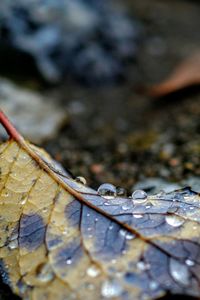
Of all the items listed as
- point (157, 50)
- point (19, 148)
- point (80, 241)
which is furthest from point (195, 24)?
point (80, 241)

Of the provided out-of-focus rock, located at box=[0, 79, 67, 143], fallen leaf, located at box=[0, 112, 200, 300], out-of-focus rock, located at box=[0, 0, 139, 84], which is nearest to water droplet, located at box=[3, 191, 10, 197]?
fallen leaf, located at box=[0, 112, 200, 300]

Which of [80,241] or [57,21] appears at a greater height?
[80,241]

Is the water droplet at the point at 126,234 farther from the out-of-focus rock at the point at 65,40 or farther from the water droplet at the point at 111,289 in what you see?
the out-of-focus rock at the point at 65,40

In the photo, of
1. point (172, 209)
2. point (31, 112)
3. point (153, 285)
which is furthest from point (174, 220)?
point (31, 112)

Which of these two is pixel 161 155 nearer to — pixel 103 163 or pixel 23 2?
pixel 103 163

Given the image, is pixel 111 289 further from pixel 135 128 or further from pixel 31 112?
pixel 31 112

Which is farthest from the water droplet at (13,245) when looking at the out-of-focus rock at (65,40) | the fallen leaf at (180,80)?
the out-of-focus rock at (65,40)
